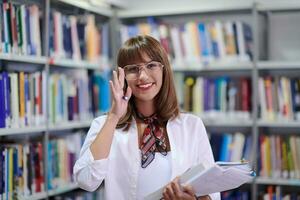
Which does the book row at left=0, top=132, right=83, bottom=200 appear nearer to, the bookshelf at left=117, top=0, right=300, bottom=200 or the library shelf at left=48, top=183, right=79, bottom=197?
the library shelf at left=48, top=183, right=79, bottom=197

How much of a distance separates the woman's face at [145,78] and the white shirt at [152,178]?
0.29 m

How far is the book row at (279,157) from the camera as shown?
3.22m

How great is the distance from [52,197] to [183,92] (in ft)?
4.32

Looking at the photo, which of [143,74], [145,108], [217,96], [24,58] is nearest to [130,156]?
[145,108]

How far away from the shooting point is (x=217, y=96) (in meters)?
3.46

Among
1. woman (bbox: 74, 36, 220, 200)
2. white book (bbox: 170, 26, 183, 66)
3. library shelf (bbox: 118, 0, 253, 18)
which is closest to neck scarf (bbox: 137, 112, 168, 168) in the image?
woman (bbox: 74, 36, 220, 200)

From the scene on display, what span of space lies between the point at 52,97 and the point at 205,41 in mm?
1301

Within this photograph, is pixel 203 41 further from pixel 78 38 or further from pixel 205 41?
pixel 78 38

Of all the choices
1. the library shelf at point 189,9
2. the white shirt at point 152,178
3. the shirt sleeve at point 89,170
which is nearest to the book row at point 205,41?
the library shelf at point 189,9

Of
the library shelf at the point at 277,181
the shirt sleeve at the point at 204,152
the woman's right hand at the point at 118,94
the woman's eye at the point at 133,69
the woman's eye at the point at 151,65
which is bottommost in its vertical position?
the library shelf at the point at 277,181

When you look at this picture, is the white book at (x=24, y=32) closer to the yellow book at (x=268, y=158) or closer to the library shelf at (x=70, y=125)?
the library shelf at (x=70, y=125)

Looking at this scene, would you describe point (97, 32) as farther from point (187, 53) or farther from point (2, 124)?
point (2, 124)

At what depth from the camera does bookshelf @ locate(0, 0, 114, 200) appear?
8.27 ft

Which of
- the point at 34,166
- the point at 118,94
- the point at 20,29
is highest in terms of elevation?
the point at 20,29
